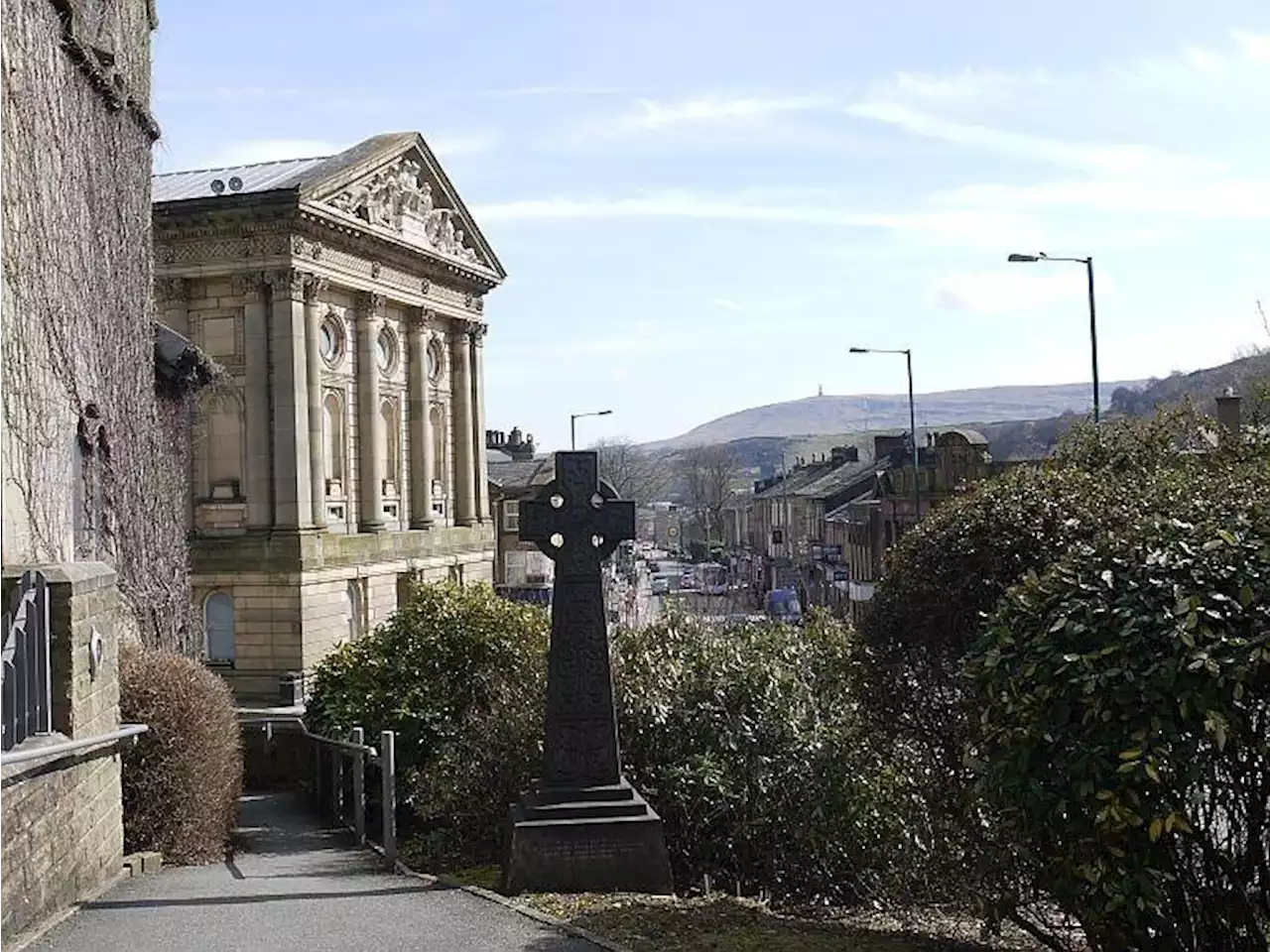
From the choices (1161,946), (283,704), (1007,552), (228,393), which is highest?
(228,393)

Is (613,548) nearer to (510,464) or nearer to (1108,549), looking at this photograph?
(1108,549)

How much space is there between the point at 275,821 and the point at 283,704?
19.8 meters

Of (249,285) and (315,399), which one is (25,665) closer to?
(249,285)

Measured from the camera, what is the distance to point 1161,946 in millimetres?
7918

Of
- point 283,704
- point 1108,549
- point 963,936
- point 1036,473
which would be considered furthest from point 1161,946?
point 283,704

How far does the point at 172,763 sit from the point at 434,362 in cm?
3753

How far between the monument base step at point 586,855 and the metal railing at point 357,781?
2.39 meters

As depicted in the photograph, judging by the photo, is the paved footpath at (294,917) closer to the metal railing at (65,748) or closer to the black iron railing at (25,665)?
the metal railing at (65,748)

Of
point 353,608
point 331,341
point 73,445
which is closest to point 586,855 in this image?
point 73,445

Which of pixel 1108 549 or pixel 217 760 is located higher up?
pixel 1108 549

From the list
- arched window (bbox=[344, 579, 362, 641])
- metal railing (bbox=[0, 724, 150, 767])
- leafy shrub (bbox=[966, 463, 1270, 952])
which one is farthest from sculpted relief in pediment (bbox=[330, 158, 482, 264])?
leafy shrub (bbox=[966, 463, 1270, 952])

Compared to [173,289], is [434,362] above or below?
below

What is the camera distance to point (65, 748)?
35.8ft

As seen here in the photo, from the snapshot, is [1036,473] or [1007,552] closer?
[1007,552]
